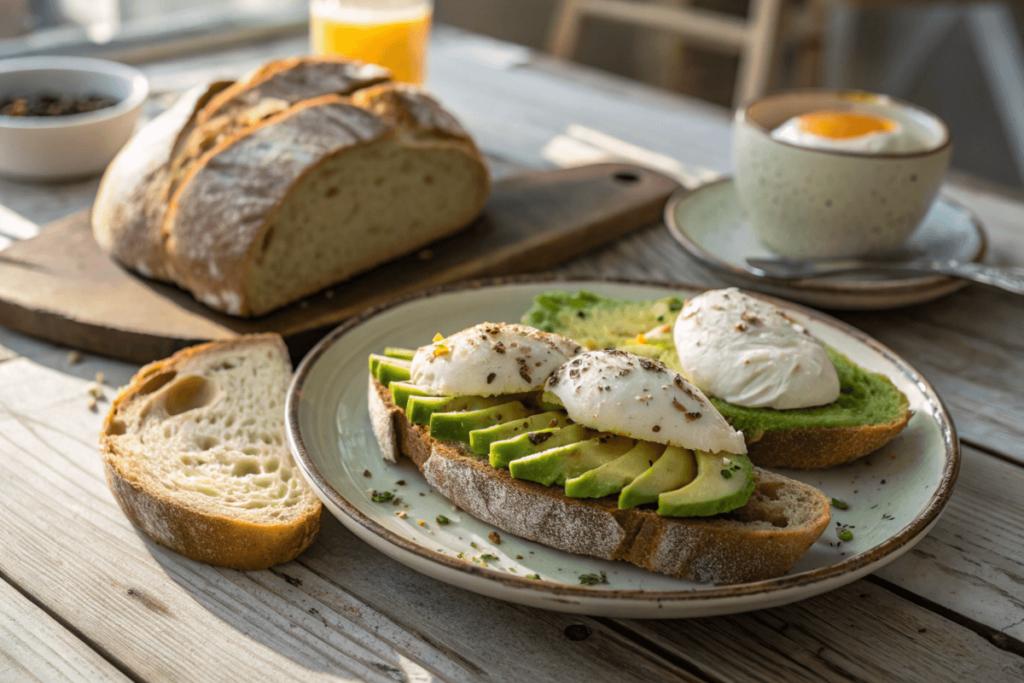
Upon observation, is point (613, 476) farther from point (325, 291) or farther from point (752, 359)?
point (325, 291)

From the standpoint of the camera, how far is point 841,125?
1911 mm

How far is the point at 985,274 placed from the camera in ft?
5.88

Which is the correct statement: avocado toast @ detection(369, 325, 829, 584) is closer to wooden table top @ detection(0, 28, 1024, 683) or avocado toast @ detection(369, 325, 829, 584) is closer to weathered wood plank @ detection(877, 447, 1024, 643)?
wooden table top @ detection(0, 28, 1024, 683)

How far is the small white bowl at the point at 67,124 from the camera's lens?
7.36 ft

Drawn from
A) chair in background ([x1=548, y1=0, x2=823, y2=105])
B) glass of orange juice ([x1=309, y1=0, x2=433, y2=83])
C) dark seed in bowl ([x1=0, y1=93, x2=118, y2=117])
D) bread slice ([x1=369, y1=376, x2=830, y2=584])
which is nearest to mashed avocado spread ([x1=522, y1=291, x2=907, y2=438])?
bread slice ([x1=369, y1=376, x2=830, y2=584])

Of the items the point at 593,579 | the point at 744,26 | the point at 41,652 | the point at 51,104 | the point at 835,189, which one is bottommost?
the point at 41,652

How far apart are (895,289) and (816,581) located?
3.30 feet

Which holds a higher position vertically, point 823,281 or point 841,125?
point 841,125

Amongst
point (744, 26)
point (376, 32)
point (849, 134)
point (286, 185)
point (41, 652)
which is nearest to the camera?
point (41, 652)

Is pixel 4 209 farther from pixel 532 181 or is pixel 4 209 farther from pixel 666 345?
pixel 666 345

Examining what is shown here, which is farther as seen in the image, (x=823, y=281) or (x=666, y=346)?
(x=823, y=281)

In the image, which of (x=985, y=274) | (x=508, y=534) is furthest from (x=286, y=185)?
(x=985, y=274)

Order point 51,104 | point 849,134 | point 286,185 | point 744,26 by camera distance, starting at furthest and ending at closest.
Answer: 1. point 744,26
2. point 51,104
3. point 849,134
4. point 286,185

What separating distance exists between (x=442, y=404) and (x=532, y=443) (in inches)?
6.0
